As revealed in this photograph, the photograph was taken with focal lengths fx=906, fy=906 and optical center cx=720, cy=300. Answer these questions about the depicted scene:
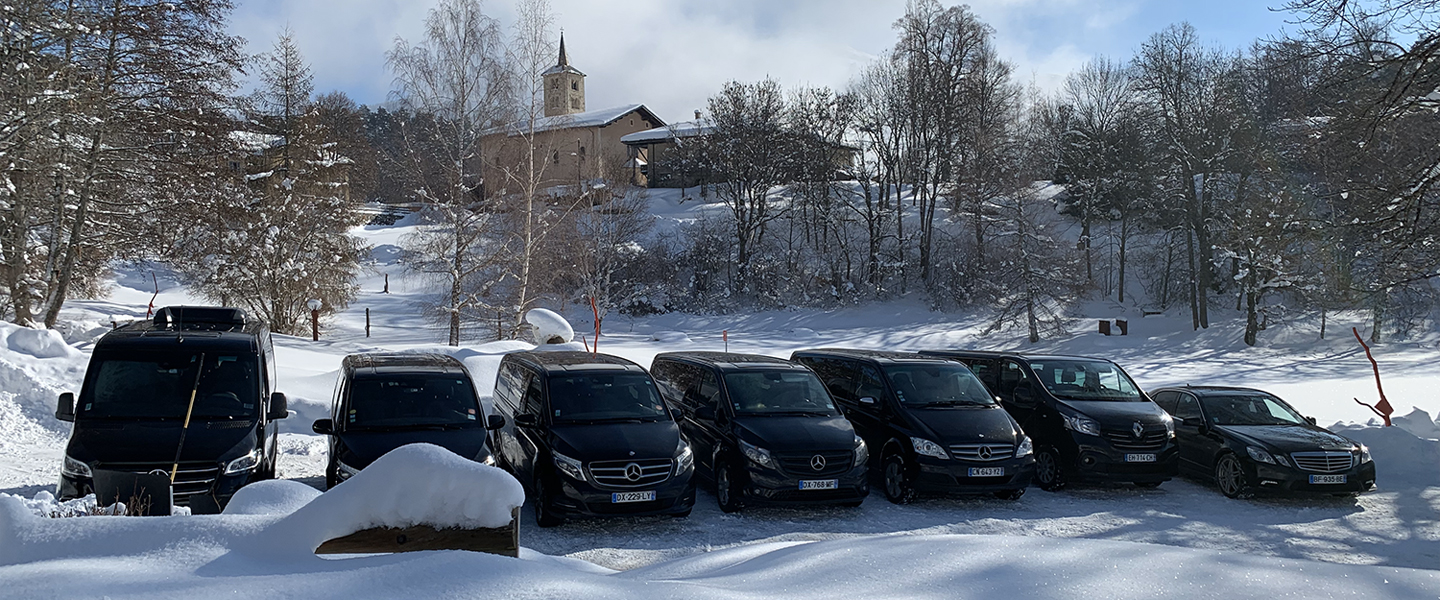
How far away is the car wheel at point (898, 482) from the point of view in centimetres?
1044

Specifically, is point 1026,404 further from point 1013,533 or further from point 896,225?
point 896,225

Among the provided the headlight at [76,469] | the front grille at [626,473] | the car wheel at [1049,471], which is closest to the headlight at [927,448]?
the car wheel at [1049,471]

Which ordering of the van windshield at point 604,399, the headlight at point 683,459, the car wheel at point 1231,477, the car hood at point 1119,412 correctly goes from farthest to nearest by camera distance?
the car hood at point 1119,412
the car wheel at point 1231,477
the van windshield at point 604,399
the headlight at point 683,459

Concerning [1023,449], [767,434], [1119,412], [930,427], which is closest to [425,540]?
[767,434]

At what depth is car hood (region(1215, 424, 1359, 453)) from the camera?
10953mm

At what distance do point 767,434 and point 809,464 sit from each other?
0.57 meters

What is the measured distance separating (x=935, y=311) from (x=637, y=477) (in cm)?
3482

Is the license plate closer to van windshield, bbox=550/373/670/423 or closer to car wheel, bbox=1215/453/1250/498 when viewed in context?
van windshield, bbox=550/373/670/423

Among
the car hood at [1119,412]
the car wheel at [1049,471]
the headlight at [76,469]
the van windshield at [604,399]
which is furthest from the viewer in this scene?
the car wheel at [1049,471]

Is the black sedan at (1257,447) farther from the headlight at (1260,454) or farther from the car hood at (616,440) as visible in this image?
the car hood at (616,440)

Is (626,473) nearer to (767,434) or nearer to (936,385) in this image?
(767,434)

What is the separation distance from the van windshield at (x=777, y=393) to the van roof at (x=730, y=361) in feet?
0.54

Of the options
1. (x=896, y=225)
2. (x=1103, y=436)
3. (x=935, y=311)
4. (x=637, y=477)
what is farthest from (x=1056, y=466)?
(x=896, y=225)

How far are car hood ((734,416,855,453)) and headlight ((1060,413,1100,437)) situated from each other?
3.20 metres
